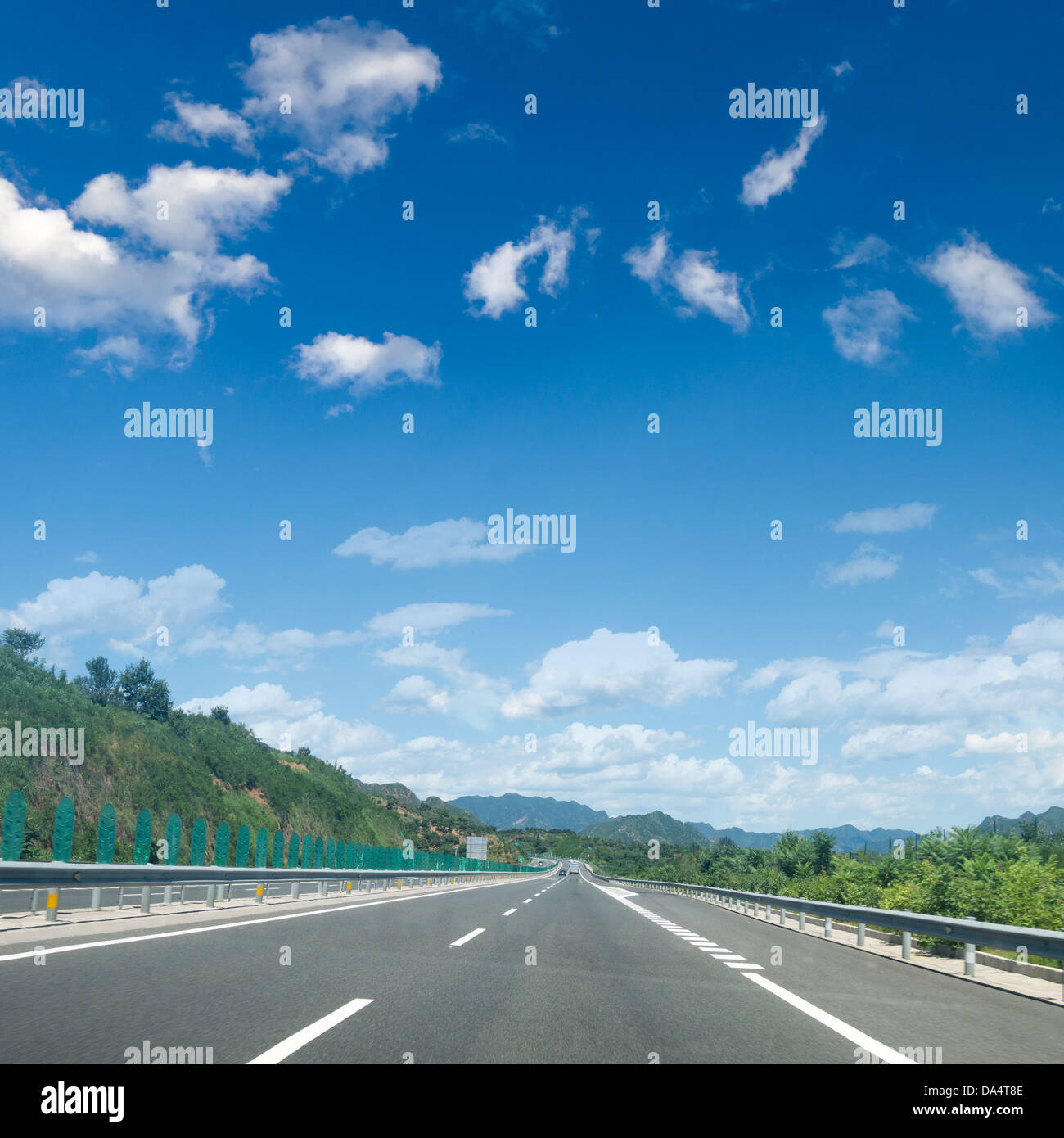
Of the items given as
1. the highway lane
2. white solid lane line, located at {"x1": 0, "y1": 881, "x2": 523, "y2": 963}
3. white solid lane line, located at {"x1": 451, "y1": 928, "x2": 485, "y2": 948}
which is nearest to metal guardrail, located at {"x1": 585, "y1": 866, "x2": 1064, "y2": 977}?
the highway lane

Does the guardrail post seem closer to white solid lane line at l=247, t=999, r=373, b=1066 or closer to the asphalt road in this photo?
the asphalt road

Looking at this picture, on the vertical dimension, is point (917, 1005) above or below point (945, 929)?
above

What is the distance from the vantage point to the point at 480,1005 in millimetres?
8344

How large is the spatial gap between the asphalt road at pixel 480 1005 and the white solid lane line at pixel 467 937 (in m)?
0.08

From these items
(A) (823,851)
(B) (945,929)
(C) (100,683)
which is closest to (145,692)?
(C) (100,683)

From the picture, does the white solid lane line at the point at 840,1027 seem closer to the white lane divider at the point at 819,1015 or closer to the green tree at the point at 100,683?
the white lane divider at the point at 819,1015

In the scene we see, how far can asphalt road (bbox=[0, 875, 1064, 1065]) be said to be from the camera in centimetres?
646

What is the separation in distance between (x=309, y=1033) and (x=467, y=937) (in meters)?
8.90

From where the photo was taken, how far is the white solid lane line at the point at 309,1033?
19.5ft

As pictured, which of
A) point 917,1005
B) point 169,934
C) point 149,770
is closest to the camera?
point 917,1005

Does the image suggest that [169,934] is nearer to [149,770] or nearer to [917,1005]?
[917,1005]

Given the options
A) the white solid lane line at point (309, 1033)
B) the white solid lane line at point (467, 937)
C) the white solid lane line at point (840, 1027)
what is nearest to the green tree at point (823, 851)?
the white solid lane line at point (467, 937)
